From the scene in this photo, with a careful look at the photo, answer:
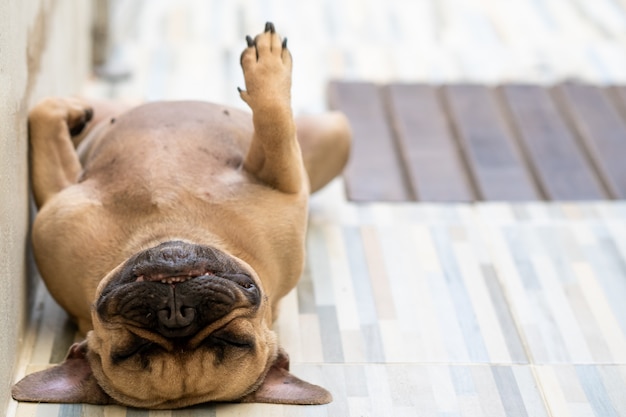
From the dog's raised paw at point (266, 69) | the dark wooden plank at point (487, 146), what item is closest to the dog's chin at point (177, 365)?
the dog's raised paw at point (266, 69)

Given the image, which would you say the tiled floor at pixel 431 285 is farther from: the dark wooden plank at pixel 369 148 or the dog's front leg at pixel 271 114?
the dog's front leg at pixel 271 114

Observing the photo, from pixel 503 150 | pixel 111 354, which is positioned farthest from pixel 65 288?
pixel 503 150

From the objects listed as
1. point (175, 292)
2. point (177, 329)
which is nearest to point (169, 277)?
point (175, 292)

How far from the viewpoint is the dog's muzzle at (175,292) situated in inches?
108

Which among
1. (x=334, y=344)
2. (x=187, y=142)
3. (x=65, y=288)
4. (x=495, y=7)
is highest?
(x=187, y=142)

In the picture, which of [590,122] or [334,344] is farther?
[590,122]

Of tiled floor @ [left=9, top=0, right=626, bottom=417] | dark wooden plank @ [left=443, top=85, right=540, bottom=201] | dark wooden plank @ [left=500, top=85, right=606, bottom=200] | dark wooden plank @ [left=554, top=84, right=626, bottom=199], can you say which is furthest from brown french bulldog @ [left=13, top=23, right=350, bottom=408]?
dark wooden plank @ [left=554, top=84, right=626, bottom=199]

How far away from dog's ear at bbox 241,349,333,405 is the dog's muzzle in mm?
305

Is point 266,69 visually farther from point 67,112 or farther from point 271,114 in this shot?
point 67,112

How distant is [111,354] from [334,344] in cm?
98

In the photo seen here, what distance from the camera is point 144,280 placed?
2.83 m

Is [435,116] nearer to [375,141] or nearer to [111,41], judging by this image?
[375,141]

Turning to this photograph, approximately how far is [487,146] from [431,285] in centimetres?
123

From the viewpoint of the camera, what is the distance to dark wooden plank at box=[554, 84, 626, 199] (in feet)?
15.6
